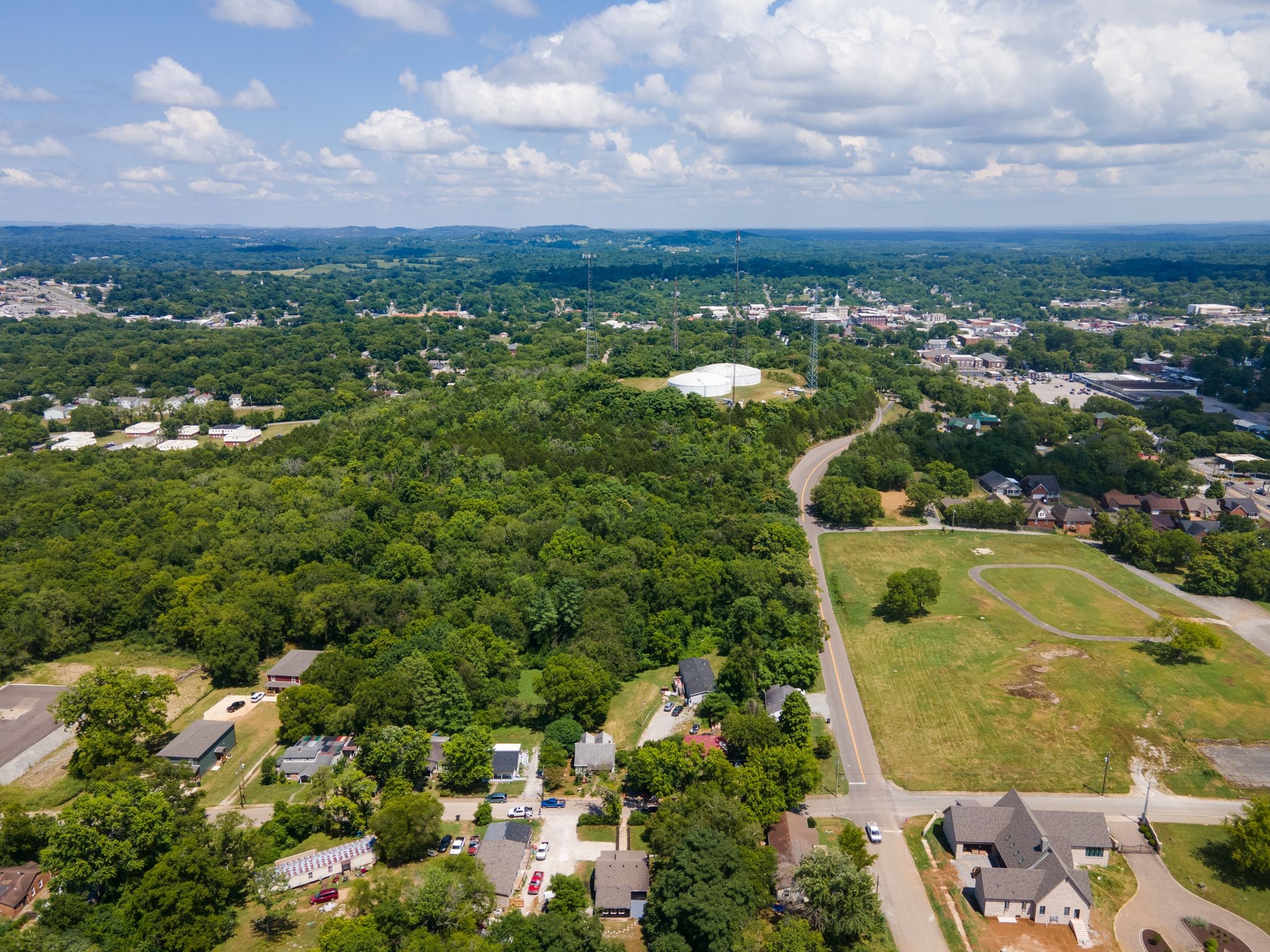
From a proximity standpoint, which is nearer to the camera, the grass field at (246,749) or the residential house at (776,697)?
the grass field at (246,749)

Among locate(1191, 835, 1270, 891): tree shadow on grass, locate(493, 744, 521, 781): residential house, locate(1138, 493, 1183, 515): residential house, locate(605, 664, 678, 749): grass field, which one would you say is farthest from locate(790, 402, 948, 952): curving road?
locate(1138, 493, 1183, 515): residential house

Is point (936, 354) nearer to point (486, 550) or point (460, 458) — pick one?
point (460, 458)

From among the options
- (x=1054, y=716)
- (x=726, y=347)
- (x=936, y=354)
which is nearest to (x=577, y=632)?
(x=1054, y=716)

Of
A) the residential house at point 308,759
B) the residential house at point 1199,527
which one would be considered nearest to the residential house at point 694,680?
the residential house at point 308,759

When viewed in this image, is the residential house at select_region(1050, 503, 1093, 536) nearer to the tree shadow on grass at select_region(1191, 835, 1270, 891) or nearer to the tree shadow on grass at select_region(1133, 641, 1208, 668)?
the tree shadow on grass at select_region(1133, 641, 1208, 668)

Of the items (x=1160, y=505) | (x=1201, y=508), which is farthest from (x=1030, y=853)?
(x=1201, y=508)

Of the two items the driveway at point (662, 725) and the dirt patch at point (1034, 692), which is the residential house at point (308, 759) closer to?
the driveway at point (662, 725)
